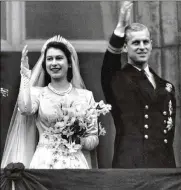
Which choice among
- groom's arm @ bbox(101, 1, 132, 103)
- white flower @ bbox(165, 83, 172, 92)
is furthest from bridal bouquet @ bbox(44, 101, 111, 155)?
white flower @ bbox(165, 83, 172, 92)

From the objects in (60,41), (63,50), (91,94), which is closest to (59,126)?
(91,94)

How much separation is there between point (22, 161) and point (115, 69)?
1.00 m

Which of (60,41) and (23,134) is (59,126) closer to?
(23,134)

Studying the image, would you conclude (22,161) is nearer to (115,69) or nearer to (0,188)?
(0,188)

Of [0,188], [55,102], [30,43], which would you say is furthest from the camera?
[30,43]

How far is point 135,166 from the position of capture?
6605mm

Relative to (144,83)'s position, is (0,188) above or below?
below

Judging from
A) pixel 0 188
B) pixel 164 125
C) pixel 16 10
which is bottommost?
pixel 0 188

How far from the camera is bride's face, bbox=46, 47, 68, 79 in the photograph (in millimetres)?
6628

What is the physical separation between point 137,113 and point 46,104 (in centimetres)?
69

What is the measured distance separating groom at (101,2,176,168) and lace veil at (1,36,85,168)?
13.1 inches

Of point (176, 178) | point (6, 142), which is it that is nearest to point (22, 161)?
point (6, 142)

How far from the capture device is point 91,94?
22.1 ft

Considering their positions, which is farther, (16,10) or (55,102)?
(16,10)
